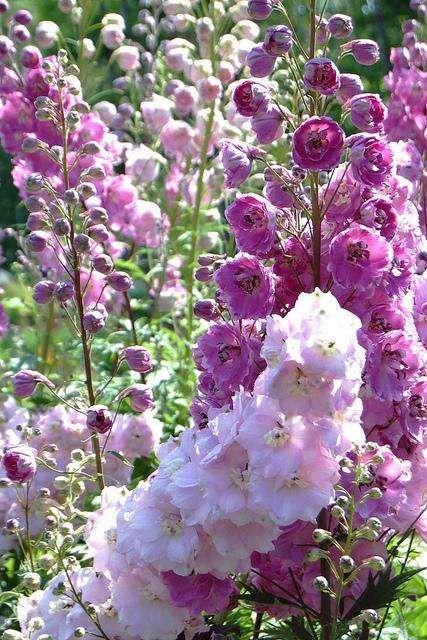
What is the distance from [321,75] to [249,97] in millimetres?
152

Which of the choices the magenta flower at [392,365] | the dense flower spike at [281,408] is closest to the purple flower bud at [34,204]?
the dense flower spike at [281,408]

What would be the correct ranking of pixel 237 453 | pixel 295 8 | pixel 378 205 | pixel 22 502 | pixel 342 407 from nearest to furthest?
pixel 342 407, pixel 237 453, pixel 378 205, pixel 22 502, pixel 295 8

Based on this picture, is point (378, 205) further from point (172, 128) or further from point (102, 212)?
point (172, 128)

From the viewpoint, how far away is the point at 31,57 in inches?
101

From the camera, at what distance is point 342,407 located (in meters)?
1.40

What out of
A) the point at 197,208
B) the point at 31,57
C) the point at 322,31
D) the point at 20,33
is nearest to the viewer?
the point at 322,31

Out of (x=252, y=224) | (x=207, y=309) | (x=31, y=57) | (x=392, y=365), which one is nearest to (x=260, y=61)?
(x=252, y=224)

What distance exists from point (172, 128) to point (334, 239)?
5.56 ft

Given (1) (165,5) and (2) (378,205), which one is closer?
(2) (378,205)

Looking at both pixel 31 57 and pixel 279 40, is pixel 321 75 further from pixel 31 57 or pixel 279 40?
pixel 31 57

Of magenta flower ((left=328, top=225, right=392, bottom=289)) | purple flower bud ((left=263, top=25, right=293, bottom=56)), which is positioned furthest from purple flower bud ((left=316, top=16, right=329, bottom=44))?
magenta flower ((left=328, top=225, right=392, bottom=289))

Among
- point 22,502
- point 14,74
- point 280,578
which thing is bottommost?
point 22,502

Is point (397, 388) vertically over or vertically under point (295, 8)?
over

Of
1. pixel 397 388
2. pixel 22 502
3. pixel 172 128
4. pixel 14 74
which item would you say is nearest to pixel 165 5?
pixel 172 128
